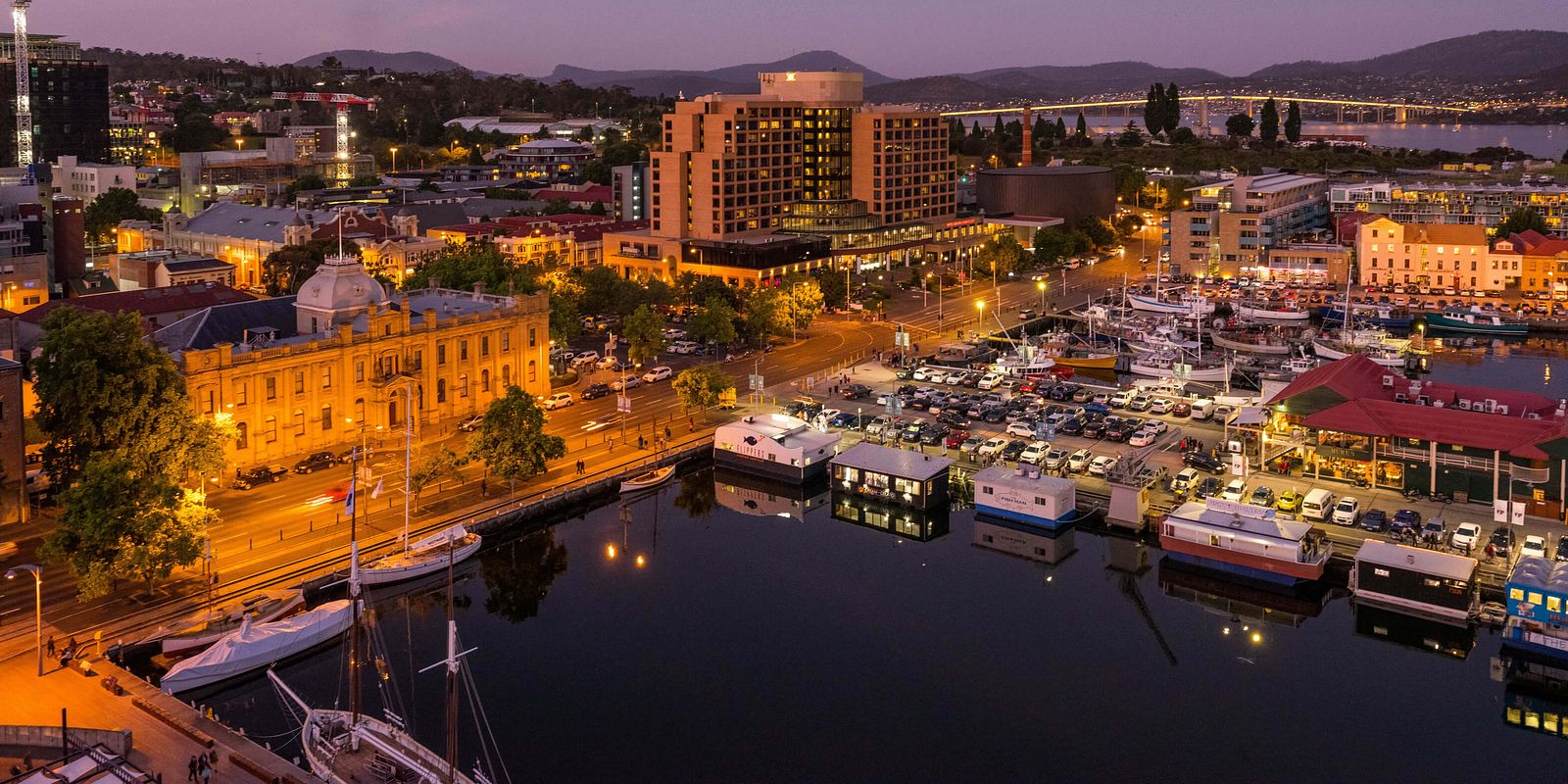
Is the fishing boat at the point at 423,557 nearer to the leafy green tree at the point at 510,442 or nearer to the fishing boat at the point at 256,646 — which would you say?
the fishing boat at the point at 256,646

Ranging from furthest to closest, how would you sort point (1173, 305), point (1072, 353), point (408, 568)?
point (1173, 305) → point (1072, 353) → point (408, 568)

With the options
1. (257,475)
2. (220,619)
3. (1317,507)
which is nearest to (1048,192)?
(1317,507)

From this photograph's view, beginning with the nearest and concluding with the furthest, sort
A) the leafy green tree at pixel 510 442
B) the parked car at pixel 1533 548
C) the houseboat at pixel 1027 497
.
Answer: the parked car at pixel 1533 548 < the houseboat at pixel 1027 497 < the leafy green tree at pixel 510 442

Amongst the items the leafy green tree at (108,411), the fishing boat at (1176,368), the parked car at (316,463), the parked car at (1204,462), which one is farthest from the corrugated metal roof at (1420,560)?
the leafy green tree at (108,411)

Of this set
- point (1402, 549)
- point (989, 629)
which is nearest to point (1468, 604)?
point (1402, 549)

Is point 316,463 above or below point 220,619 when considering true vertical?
above

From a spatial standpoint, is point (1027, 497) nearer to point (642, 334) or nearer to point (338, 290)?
point (642, 334)
